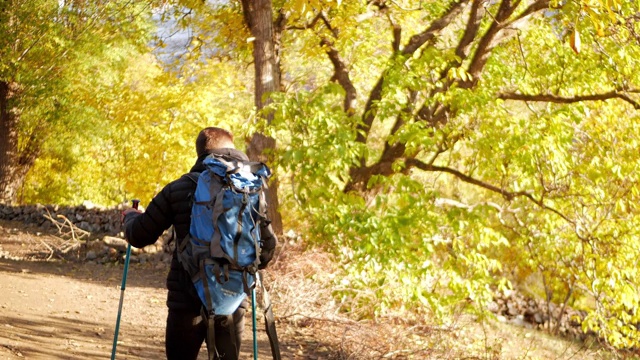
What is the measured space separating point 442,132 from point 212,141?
7.09 metres

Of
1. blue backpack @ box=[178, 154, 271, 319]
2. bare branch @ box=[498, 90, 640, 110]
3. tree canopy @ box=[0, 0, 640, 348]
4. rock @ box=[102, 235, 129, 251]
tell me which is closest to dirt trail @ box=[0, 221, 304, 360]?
rock @ box=[102, 235, 129, 251]

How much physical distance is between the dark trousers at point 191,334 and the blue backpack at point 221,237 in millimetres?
120

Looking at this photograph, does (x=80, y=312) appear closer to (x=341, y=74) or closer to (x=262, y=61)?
(x=262, y=61)

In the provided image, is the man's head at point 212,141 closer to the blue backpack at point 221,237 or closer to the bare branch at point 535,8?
the blue backpack at point 221,237

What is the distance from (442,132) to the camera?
35.4ft

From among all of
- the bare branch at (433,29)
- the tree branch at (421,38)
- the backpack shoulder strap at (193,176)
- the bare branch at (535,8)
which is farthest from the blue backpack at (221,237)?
the bare branch at (535,8)

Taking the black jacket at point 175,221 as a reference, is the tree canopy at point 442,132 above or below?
above

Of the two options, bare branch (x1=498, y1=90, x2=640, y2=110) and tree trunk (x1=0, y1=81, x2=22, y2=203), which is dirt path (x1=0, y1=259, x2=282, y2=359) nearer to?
bare branch (x1=498, y1=90, x2=640, y2=110)

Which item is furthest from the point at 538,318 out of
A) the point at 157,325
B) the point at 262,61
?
the point at 157,325

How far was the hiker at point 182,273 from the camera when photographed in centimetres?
400

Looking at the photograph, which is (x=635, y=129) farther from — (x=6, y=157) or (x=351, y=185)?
(x=6, y=157)

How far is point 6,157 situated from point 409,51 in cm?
1627

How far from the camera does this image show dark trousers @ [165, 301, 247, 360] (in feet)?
13.2

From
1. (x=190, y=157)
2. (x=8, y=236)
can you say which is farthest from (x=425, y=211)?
(x=190, y=157)
